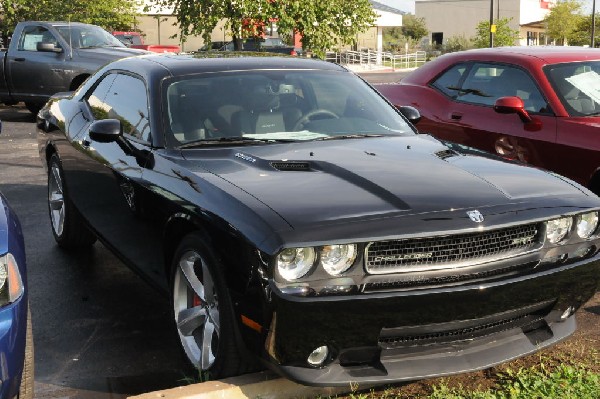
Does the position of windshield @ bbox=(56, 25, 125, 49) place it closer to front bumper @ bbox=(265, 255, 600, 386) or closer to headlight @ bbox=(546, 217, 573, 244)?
headlight @ bbox=(546, 217, 573, 244)

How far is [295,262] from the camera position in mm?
3566

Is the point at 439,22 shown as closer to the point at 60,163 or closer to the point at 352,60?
the point at 352,60

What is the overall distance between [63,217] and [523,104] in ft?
12.2

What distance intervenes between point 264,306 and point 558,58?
465 centimetres

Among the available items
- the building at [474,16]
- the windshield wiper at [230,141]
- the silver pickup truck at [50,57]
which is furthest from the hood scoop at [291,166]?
the building at [474,16]

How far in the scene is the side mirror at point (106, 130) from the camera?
16.4 feet

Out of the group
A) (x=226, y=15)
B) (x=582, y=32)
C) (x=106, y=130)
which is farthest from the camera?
(x=582, y=32)

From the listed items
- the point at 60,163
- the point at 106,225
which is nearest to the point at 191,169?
the point at 106,225

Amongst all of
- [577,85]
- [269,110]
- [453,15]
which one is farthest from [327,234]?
[453,15]

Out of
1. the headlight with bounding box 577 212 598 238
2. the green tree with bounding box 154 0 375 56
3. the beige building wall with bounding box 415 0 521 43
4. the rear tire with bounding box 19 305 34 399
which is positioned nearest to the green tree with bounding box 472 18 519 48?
the green tree with bounding box 154 0 375 56

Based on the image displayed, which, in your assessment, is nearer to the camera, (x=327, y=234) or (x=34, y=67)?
(x=327, y=234)

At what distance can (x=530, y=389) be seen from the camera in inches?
159

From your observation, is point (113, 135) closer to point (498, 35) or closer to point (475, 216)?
point (475, 216)

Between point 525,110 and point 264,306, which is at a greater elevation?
point 525,110
